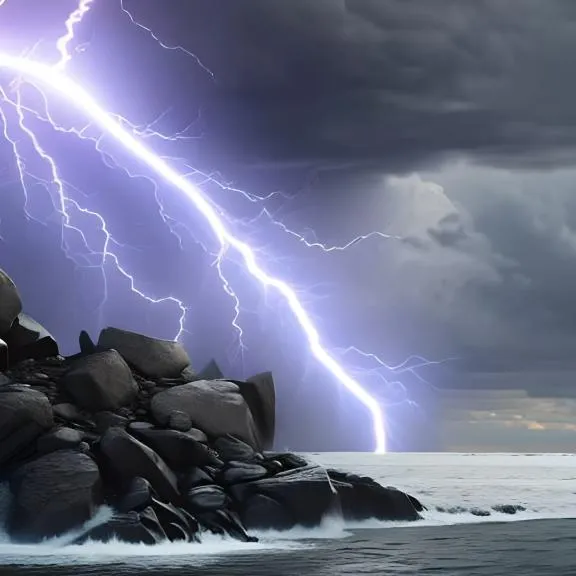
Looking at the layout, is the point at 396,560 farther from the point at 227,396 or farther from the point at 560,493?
the point at 560,493

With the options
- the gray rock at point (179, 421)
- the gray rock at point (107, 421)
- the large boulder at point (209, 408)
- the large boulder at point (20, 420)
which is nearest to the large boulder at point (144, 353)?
the large boulder at point (209, 408)

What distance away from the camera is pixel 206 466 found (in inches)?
920

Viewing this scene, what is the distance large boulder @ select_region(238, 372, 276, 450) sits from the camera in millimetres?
27125

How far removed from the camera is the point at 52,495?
20.7m

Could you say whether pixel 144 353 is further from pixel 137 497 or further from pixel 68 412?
pixel 137 497

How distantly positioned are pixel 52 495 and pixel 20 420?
2.60m

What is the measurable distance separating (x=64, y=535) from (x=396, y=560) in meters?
6.52

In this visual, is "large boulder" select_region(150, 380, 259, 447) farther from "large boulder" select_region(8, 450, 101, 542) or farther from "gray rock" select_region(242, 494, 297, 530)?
"large boulder" select_region(8, 450, 101, 542)

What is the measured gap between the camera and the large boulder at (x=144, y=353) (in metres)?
27.0

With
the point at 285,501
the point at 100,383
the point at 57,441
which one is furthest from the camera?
the point at 100,383

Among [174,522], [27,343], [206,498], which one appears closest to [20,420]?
[206,498]

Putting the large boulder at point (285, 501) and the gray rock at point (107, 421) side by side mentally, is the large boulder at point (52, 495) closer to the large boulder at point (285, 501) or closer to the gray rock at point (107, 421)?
the gray rock at point (107, 421)

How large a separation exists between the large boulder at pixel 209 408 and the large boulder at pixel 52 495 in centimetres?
348

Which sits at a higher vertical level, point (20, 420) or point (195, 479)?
point (20, 420)
